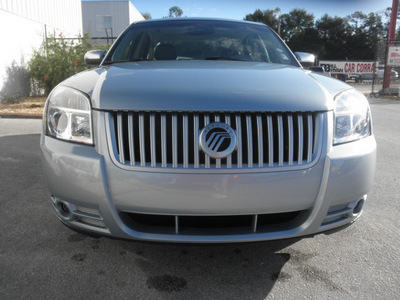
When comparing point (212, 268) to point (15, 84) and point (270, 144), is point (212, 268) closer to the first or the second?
point (270, 144)

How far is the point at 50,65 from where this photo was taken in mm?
11023

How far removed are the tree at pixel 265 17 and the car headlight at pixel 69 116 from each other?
63.5 m

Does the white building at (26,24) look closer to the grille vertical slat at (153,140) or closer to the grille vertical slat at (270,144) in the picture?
the grille vertical slat at (153,140)

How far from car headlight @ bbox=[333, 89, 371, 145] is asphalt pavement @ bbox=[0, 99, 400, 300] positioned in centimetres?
55

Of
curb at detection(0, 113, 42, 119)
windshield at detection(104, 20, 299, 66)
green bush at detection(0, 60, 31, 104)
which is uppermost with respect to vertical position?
windshield at detection(104, 20, 299, 66)

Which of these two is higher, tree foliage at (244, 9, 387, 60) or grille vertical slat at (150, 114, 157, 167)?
tree foliage at (244, 9, 387, 60)

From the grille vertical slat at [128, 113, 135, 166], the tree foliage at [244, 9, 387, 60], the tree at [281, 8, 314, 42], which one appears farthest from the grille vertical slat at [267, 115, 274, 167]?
the tree at [281, 8, 314, 42]

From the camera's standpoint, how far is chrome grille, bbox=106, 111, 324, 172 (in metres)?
1.64

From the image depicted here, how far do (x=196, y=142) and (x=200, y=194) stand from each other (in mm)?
242

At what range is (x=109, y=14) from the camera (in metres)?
32.9

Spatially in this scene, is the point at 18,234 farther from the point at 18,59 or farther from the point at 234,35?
the point at 18,59

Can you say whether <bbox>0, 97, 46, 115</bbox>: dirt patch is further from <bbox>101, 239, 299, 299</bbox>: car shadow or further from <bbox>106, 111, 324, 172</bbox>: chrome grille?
<bbox>106, 111, 324, 172</bbox>: chrome grille

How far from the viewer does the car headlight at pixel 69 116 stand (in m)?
1.79

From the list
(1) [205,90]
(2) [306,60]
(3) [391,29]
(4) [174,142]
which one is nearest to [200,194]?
(4) [174,142]
